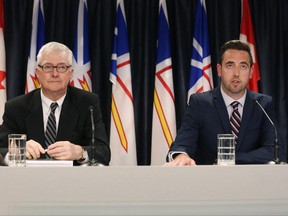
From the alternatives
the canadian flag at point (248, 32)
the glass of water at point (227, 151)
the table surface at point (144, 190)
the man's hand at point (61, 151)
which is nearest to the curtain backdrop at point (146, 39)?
the canadian flag at point (248, 32)

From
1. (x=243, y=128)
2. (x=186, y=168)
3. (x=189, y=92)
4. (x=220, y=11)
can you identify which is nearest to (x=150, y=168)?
(x=186, y=168)

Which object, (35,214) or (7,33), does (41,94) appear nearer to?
(7,33)

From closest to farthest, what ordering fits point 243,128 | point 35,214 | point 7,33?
1. point 35,214
2. point 243,128
3. point 7,33

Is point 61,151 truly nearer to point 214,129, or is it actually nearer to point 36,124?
point 36,124

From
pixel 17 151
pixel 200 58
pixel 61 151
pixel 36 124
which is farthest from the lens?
pixel 200 58

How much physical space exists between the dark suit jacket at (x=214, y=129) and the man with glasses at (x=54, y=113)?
631mm

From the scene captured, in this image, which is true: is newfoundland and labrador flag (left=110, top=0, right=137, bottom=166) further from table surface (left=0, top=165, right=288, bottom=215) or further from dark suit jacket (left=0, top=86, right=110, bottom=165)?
table surface (left=0, top=165, right=288, bottom=215)

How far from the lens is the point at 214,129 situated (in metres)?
4.62

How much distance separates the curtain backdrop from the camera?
609 centimetres

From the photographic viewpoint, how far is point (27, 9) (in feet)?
20.1

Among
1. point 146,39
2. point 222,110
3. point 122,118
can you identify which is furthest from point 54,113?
point 146,39

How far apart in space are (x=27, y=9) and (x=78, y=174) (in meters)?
3.67

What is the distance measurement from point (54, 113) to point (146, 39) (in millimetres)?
1864

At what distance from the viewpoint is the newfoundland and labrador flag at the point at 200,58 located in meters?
6.15
